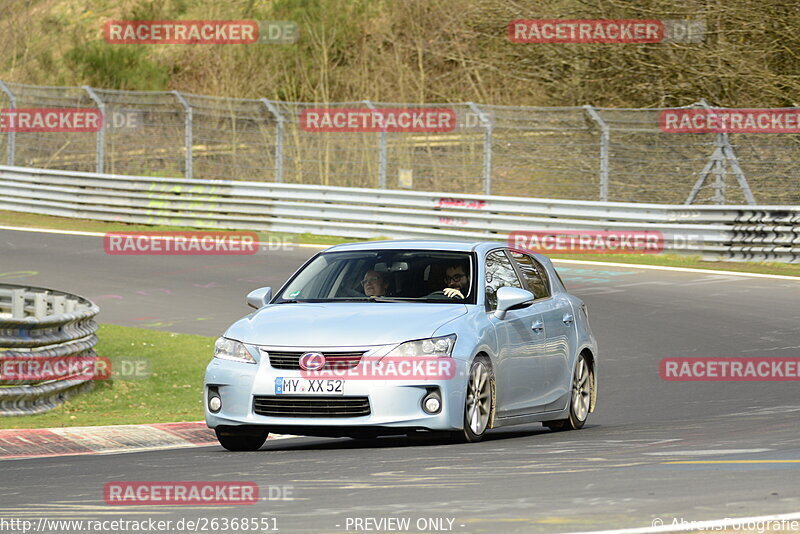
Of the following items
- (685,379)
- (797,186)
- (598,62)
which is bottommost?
(685,379)

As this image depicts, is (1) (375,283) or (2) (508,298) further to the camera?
(1) (375,283)

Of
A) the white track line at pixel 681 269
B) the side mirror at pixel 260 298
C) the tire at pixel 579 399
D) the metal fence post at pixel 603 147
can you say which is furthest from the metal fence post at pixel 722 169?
the side mirror at pixel 260 298

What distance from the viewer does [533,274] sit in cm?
1161

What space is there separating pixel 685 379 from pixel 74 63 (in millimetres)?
40651

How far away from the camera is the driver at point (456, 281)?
10.5 m

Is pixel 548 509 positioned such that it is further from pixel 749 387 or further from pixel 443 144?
pixel 443 144

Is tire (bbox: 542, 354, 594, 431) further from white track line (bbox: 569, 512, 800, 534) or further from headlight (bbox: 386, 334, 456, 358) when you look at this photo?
white track line (bbox: 569, 512, 800, 534)

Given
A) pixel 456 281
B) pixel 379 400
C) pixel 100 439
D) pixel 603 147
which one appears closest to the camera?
pixel 379 400

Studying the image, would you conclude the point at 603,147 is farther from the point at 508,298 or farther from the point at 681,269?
the point at 508,298

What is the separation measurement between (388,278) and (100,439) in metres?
2.57

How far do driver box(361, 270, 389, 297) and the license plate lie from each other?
1.25 meters

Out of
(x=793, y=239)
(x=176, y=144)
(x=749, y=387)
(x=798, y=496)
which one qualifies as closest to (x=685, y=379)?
(x=749, y=387)

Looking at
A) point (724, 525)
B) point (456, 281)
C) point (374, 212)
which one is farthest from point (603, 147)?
point (724, 525)

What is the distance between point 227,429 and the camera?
10.0m
